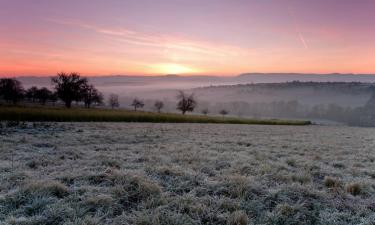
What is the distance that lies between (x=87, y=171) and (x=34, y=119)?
1022 inches

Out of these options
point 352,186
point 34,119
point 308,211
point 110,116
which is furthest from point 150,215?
point 110,116

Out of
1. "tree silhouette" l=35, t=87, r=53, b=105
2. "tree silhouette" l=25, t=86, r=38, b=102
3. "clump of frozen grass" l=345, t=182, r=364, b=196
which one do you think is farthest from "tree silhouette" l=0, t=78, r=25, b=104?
"clump of frozen grass" l=345, t=182, r=364, b=196

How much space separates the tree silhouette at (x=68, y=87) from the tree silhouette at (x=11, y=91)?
1172 cm

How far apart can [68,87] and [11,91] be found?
15.3 metres

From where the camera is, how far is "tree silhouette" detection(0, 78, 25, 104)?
6700cm

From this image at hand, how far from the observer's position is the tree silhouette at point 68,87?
6228 cm

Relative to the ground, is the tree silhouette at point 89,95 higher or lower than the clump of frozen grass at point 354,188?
higher

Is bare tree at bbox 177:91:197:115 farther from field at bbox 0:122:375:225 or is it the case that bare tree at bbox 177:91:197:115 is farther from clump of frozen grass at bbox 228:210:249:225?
clump of frozen grass at bbox 228:210:249:225

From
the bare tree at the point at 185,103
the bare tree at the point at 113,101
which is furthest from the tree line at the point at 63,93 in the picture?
the bare tree at the point at 113,101

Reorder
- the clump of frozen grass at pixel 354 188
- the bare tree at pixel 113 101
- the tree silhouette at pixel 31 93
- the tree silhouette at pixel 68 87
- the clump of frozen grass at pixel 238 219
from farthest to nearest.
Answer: the bare tree at pixel 113 101 < the tree silhouette at pixel 31 93 < the tree silhouette at pixel 68 87 < the clump of frozen grass at pixel 354 188 < the clump of frozen grass at pixel 238 219

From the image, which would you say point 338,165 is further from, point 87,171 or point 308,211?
point 87,171

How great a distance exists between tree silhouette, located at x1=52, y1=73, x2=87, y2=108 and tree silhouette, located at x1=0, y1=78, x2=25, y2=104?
11724mm

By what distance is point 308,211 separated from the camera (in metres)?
5.10

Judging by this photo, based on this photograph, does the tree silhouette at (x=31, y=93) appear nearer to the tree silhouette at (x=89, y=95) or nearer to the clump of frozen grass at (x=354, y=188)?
the tree silhouette at (x=89, y=95)
